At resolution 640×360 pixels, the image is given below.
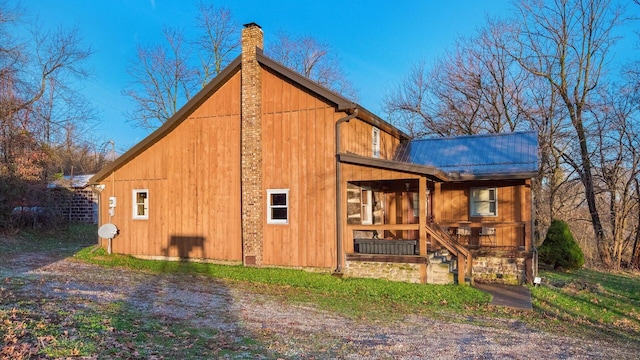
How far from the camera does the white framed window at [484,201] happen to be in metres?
15.3

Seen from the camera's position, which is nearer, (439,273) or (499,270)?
(439,273)

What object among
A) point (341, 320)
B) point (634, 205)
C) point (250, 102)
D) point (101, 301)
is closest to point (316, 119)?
point (250, 102)

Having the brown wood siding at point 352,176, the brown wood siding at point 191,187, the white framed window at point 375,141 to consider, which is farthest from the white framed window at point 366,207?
the brown wood siding at point 191,187

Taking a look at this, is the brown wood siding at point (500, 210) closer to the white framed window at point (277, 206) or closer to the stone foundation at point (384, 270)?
the stone foundation at point (384, 270)

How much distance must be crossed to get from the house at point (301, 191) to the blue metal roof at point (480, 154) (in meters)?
0.07

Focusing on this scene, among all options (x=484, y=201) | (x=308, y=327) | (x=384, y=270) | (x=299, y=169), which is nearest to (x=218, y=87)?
(x=299, y=169)

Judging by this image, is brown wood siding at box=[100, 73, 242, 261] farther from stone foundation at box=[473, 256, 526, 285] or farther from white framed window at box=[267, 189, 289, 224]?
stone foundation at box=[473, 256, 526, 285]

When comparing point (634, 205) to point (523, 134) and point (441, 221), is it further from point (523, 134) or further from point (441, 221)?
point (441, 221)

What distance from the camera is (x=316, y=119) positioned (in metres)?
13.6

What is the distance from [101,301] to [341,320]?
4.28 meters

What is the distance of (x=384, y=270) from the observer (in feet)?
41.4

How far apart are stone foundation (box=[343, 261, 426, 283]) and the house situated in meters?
0.03

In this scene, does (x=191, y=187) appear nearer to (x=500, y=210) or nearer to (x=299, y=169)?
(x=299, y=169)

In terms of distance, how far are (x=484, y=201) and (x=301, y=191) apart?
20.4 ft
